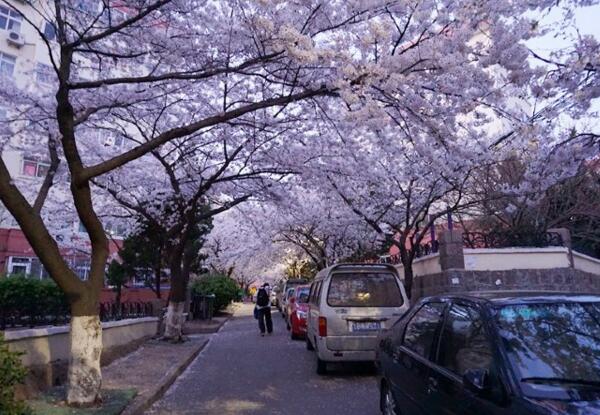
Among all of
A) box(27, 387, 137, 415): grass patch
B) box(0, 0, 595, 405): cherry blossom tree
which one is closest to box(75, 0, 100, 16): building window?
box(0, 0, 595, 405): cherry blossom tree

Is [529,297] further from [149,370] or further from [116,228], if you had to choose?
[116,228]

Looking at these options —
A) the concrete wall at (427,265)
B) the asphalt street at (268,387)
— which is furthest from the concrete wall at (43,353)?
the concrete wall at (427,265)

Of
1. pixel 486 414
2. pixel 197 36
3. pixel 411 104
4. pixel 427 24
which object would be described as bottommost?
pixel 486 414

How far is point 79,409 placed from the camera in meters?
6.68

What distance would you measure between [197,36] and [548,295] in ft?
22.9

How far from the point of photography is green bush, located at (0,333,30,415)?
459cm

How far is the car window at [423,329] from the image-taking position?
187 inches

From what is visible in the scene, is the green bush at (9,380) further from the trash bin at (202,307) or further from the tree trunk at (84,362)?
the trash bin at (202,307)

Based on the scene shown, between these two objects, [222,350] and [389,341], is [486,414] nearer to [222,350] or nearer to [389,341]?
[389,341]

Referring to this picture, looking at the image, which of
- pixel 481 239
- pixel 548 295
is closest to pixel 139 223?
pixel 481 239

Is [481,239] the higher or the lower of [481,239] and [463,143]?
the lower

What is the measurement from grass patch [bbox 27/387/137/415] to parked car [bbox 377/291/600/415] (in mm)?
3782

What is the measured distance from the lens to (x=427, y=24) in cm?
772

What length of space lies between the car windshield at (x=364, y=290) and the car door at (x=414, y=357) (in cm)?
389
